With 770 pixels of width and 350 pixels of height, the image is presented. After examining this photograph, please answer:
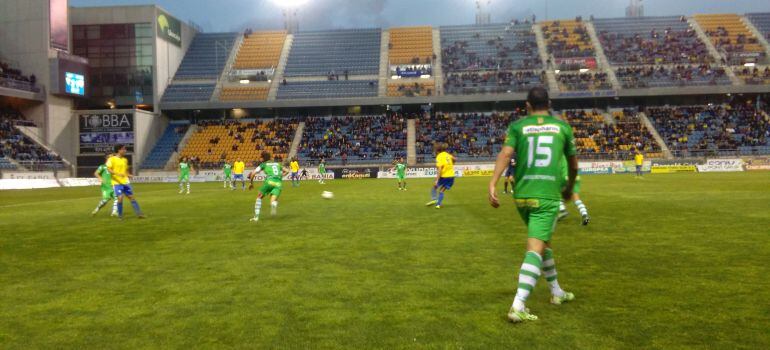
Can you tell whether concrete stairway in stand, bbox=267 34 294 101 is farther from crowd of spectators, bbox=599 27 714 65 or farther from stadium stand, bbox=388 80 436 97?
crowd of spectators, bbox=599 27 714 65

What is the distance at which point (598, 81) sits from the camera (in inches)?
2279

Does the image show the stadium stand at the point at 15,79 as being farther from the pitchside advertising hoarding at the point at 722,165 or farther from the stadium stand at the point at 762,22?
the stadium stand at the point at 762,22

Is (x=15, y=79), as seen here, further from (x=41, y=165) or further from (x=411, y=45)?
(x=411, y=45)

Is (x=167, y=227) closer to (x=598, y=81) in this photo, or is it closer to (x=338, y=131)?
(x=338, y=131)

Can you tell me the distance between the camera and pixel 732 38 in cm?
6494

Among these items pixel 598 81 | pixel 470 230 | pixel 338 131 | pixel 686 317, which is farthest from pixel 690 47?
pixel 686 317

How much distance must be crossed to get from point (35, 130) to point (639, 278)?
55.7m

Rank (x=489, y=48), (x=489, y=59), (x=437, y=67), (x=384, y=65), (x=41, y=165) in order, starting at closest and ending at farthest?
(x=41, y=165), (x=437, y=67), (x=489, y=59), (x=384, y=65), (x=489, y=48)

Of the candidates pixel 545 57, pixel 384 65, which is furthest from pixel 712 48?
pixel 384 65

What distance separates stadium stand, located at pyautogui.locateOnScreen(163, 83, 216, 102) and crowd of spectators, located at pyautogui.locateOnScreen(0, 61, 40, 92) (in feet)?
42.4

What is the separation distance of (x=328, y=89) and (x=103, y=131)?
79.1 feet

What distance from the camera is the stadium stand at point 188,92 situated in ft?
194

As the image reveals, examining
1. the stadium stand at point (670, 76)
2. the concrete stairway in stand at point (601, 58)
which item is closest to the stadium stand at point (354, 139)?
the concrete stairway in stand at point (601, 58)

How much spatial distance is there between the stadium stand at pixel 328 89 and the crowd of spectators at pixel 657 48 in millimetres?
29396
